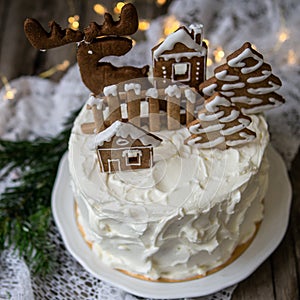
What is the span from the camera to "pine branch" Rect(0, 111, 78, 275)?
196cm

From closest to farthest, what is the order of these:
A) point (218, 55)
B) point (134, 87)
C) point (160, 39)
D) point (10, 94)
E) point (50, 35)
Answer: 1. point (50, 35)
2. point (134, 87)
3. point (218, 55)
4. point (10, 94)
5. point (160, 39)

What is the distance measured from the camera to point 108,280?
5.94 ft

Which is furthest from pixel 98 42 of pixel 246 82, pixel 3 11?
pixel 3 11

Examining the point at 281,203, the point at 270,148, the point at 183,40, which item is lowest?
the point at 281,203

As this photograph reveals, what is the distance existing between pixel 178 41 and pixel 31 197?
2.80 feet

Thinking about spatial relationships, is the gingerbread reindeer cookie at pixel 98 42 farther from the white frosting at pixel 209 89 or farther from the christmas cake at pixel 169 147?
the white frosting at pixel 209 89

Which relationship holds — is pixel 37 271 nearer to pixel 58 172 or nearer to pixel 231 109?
pixel 58 172

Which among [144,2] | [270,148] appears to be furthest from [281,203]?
[144,2]

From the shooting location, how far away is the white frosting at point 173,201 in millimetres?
1611

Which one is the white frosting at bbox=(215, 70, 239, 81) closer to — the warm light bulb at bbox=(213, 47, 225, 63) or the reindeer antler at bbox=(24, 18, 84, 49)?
the reindeer antler at bbox=(24, 18, 84, 49)

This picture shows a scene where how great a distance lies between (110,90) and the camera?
1609 mm

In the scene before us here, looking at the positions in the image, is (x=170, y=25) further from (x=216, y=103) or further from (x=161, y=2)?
(x=216, y=103)

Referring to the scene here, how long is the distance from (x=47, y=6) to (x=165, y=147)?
1388 millimetres

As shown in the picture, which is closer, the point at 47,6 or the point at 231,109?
the point at 231,109
